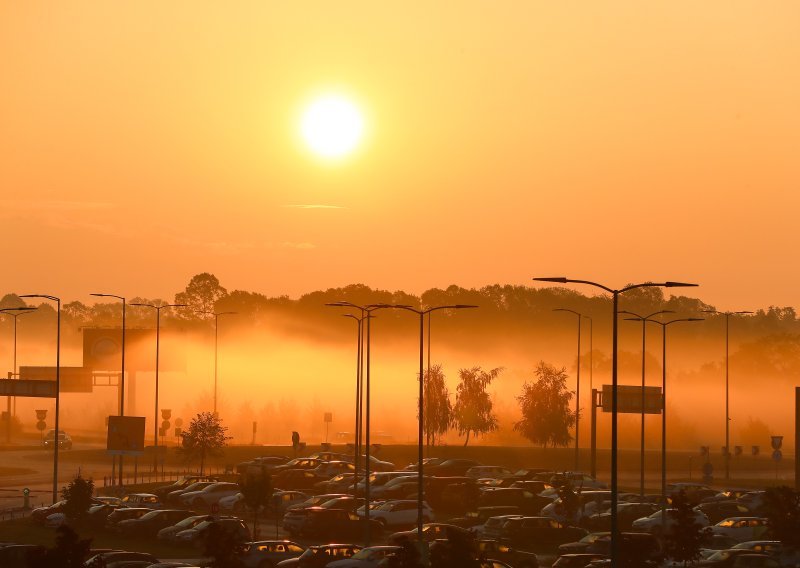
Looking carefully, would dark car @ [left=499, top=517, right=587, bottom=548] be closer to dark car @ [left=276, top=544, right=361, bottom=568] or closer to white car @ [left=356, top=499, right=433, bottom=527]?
white car @ [left=356, top=499, right=433, bottom=527]

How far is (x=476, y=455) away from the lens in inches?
5290

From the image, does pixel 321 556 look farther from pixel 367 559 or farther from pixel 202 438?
pixel 202 438

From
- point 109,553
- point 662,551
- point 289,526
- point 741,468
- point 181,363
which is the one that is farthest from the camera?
point 181,363

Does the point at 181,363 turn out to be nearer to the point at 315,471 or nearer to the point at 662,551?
the point at 315,471

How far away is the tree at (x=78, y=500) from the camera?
74.3 metres

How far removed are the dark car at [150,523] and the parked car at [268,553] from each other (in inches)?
487

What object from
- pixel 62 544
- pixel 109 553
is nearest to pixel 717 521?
pixel 109 553

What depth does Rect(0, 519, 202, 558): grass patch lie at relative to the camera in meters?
67.8

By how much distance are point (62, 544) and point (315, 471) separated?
5174 cm

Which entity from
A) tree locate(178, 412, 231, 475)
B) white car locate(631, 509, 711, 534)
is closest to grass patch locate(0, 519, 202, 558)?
white car locate(631, 509, 711, 534)

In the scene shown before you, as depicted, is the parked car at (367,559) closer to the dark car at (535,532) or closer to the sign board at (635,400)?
the dark car at (535,532)

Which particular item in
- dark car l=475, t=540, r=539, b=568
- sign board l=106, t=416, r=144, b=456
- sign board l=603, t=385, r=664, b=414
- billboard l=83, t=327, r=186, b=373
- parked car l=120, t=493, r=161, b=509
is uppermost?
billboard l=83, t=327, r=186, b=373

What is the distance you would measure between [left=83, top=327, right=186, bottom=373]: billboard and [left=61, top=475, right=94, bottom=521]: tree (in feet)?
312

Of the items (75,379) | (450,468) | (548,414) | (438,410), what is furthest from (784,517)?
(75,379)
